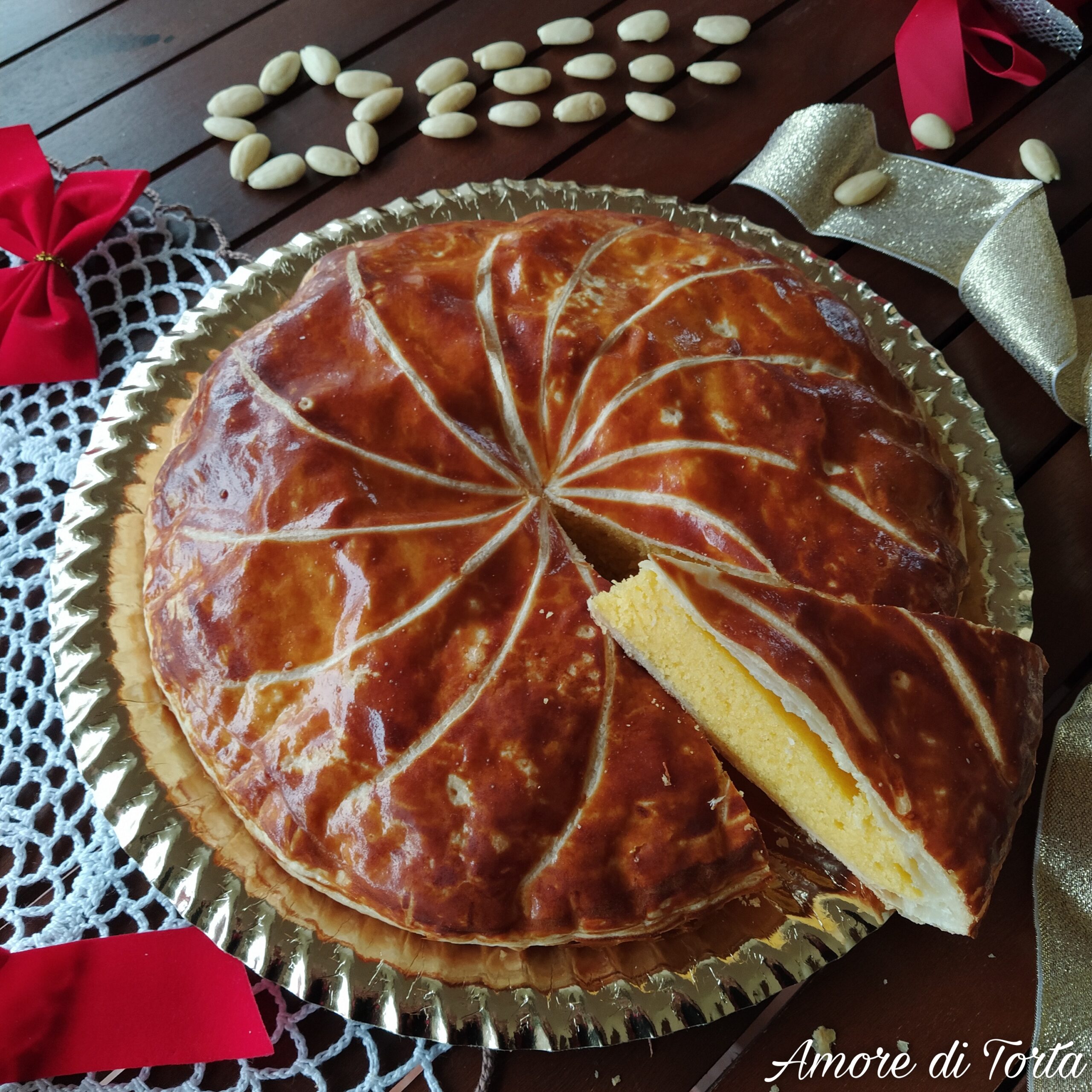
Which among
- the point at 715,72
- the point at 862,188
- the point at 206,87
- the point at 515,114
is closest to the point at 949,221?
the point at 862,188

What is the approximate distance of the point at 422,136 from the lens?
8.94 ft

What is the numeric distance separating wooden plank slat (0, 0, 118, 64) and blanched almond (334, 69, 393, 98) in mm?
823

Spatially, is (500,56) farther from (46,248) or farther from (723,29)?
(46,248)

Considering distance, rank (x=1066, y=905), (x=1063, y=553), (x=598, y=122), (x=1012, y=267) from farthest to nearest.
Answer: (x=598, y=122), (x=1012, y=267), (x=1063, y=553), (x=1066, y=905)

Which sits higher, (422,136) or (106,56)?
(106,56)

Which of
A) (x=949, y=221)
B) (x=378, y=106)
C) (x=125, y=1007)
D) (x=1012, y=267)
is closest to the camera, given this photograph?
(x=125, y=1007)

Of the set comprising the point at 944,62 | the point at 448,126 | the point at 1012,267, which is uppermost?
the point at 448,126

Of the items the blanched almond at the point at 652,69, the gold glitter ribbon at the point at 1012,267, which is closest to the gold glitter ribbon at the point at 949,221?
the gold glitter ribbon at the point at 1012,267

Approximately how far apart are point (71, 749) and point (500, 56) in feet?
7.36

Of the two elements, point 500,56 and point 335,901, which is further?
point 500,56

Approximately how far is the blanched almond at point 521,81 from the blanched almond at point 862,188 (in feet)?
3.06

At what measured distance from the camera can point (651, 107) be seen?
8.99ft

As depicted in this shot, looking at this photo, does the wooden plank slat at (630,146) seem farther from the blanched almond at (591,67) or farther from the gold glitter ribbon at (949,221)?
the gold glitter ribbon at (949,221)

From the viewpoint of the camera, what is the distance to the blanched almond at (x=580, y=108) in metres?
2.73
